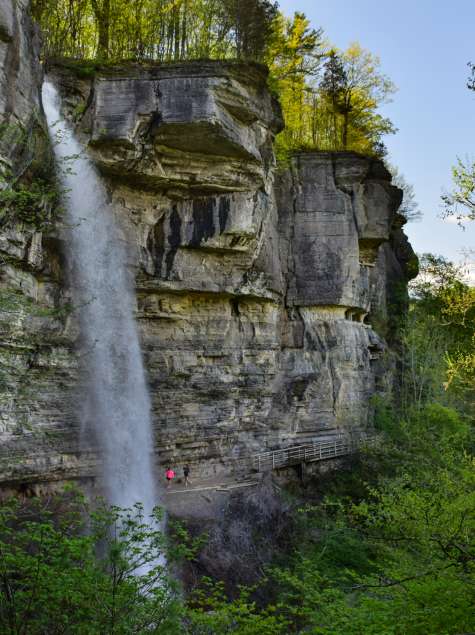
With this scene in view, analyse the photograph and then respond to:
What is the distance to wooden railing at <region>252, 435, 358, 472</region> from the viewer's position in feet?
63.9

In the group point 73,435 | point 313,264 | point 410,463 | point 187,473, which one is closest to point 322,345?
point 313,264

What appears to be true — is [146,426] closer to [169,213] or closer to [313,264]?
[169,213]

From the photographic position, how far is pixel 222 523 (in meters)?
15.5

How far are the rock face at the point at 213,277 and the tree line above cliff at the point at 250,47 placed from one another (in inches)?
87.7

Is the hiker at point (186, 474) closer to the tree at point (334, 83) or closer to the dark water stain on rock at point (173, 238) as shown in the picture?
the dark water stain on rock at point (173, 238)

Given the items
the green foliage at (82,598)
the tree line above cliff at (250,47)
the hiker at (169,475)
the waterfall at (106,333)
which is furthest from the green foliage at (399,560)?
the tree line above cliff at (250,47)

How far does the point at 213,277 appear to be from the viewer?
18.2 m

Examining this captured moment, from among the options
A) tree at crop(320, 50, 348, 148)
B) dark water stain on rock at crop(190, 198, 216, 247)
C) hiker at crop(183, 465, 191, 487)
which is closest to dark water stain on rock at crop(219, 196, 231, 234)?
dark water stain on rock at crop(190, 198, 216, 247)

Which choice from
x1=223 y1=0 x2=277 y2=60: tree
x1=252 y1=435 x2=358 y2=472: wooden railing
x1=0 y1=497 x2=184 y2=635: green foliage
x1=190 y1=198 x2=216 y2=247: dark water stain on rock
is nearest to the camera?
x1=0 y1=497 x2=184 y2=635: green foliage

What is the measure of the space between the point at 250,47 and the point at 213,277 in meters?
9.93

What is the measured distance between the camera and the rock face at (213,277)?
14609mm

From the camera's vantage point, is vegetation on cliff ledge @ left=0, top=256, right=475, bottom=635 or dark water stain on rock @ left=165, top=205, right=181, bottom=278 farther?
dark water stain on rock @ left=165, top=205, right=181, bottom=278

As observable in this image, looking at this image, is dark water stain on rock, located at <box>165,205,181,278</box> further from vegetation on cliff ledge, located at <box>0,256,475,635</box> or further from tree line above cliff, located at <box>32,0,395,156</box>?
vegetation on cliff ledge, located at <box>0,256,475,635</box>

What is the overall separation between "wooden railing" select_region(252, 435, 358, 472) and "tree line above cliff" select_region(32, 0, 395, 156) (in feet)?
37.3
